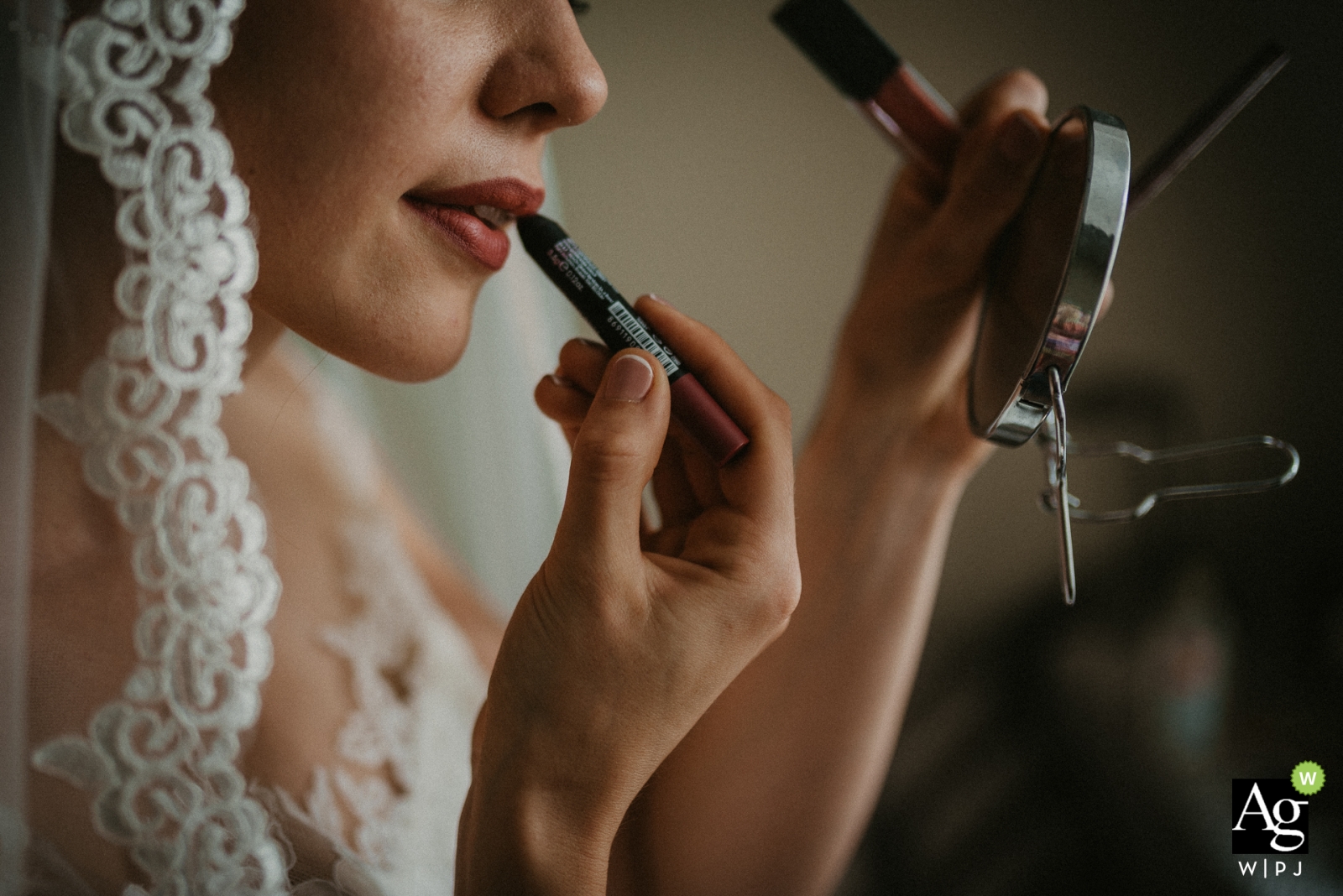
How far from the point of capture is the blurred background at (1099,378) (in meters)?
0.44

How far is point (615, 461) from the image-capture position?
273mm

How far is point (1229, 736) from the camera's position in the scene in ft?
1.82

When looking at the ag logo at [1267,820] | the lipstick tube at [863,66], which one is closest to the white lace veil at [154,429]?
the lipstick tube at [863,66]

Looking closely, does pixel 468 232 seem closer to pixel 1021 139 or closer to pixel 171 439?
pixel 171 439

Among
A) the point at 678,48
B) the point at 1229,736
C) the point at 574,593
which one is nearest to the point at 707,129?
the point at 678,48

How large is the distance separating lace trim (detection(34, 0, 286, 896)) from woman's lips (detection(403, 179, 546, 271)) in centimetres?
8

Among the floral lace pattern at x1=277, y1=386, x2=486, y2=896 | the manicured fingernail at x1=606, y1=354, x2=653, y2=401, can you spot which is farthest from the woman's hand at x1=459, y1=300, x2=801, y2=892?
the floral lace pattern at x1=277, y1=386, x2=486, y2=896

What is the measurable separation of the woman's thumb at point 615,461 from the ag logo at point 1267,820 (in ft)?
1.58

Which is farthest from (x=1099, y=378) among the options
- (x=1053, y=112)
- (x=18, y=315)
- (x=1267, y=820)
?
(x=18, y=315)

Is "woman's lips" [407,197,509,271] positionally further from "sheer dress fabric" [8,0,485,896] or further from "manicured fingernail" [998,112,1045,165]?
"manicured fingernail" [998,112,1045,165]

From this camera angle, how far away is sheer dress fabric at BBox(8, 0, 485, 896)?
24 centimetres

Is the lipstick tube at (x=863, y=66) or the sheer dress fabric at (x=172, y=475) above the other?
the lipstick tube at (x=863, y=66)

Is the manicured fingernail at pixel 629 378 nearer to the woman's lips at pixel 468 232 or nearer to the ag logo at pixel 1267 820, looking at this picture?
the woman's lips at pixel 468 232

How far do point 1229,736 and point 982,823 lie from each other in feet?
0.64
